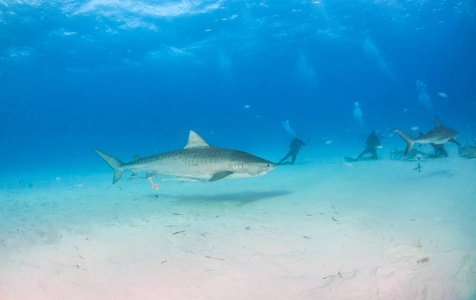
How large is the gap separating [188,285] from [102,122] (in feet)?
572

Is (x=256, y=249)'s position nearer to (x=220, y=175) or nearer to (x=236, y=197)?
(x=220, y=175)

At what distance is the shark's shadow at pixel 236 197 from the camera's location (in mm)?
8199

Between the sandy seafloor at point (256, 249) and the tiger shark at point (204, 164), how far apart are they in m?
1.09

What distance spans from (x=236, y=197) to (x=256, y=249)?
4548 mm

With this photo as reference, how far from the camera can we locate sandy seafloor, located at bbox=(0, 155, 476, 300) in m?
2.95

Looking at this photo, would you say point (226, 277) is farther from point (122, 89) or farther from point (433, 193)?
point (122, 89)

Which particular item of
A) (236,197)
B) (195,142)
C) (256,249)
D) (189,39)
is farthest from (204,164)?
(189,39)

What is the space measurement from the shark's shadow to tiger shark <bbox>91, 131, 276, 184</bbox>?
1482 mm

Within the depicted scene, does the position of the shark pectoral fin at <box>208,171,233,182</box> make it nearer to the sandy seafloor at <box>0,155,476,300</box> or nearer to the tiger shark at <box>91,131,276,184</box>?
the tiger shark at <box>91,131,276,184</box>

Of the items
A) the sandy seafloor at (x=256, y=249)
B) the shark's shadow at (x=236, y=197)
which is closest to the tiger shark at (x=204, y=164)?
the sandy seafloor at (x=256, y=249)

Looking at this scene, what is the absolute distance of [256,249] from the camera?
4.09 m

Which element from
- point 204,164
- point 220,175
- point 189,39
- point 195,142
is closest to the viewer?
point 220,175

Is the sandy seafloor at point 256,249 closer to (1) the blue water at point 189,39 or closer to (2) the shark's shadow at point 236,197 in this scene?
(2) the shark's shadow at point 236,197

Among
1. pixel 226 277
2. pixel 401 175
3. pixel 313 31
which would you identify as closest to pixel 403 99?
pixel 313 31
